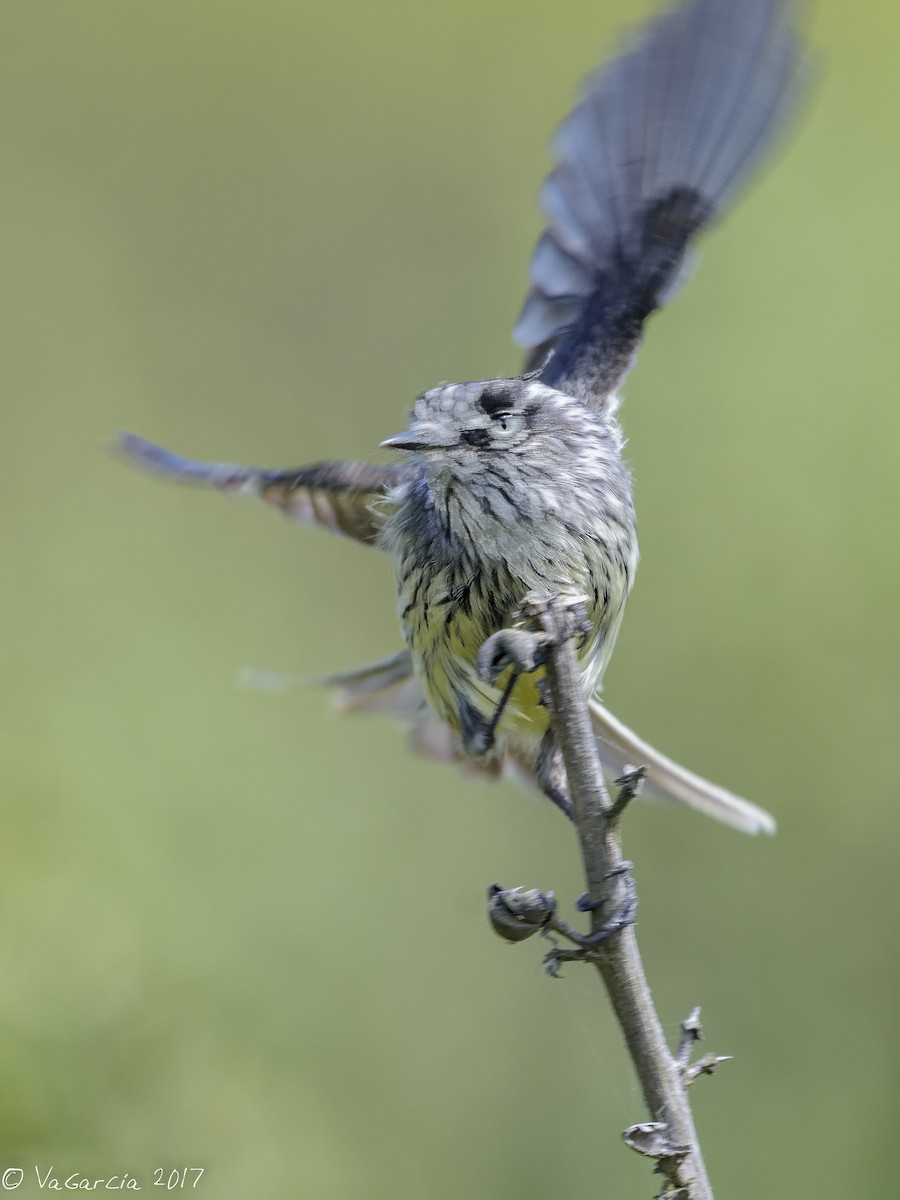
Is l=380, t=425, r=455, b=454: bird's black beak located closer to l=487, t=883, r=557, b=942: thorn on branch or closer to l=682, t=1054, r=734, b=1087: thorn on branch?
l=487, t=883, r=557, b=942: thorn on branch

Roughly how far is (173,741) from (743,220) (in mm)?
2962

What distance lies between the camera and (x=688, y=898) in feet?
15.5

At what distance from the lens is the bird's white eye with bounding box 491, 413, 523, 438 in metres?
2.92

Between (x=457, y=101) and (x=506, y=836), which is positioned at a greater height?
(x=457, y=101)

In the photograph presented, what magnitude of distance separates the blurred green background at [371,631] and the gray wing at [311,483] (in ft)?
4.09

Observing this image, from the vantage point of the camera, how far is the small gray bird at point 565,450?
2.88m

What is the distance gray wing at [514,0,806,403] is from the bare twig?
1555mm

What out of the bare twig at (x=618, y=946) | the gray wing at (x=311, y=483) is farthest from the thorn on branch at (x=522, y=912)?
the gray wing at (x=311, y=483)

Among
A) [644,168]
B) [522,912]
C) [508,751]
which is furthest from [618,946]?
[644,168]

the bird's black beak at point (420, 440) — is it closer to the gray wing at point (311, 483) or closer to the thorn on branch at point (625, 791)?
the gray wing at point (311, 483)

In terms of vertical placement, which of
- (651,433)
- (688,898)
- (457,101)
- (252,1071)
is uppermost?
(457,101)

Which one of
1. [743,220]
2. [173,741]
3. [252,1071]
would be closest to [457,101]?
[743,220]

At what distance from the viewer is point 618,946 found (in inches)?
79.4

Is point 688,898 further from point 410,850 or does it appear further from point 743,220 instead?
point 743,220
